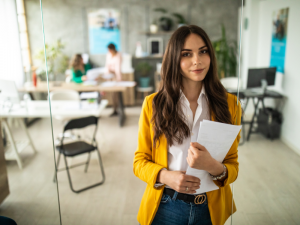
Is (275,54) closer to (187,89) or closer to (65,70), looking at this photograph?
(187,89)

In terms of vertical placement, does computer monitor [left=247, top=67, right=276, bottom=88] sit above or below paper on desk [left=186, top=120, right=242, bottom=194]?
above

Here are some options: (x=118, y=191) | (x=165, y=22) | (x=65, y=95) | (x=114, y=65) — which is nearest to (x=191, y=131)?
(x=118, y=191)

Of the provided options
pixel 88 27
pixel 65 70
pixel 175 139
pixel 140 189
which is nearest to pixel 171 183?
pixel 175 139

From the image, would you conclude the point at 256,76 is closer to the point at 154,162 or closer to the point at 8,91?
the point at 154,162

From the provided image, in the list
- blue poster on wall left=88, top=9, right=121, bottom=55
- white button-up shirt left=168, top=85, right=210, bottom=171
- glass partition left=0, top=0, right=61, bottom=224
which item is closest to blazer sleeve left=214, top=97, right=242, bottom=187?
white button-up shirt left=168, top=85, right=210, bottom=171

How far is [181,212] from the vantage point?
1.03 meters

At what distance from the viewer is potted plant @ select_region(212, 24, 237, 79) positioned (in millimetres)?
1542

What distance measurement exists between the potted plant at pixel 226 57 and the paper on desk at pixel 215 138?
0.65m

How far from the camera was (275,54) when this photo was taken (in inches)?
70.2

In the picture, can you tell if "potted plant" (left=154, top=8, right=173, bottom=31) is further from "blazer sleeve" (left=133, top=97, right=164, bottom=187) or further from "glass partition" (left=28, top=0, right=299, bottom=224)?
"blazer sleeve" (left=133, top=97, right=164, bottom=187)

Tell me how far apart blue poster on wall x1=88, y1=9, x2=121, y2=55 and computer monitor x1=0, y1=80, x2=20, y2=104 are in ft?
17.1

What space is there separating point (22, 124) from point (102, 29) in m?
5.10

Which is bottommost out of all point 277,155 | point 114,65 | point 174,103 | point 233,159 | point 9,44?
point 277,155

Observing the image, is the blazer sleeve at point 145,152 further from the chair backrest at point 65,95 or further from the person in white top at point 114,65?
the person in white top at point 114,65
